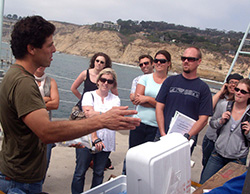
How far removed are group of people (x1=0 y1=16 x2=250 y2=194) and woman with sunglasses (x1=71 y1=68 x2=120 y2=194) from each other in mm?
10

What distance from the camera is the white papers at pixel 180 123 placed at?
7.77 feet

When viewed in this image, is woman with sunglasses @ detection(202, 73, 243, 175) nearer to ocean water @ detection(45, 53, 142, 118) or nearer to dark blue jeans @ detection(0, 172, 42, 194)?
dark blue jeans @ detection(0, 172, 42, 194)

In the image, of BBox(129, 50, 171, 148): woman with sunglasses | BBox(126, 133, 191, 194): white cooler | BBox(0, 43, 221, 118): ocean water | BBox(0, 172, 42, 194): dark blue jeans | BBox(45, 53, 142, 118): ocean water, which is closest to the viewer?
BBox(126, 133, 191, 194): white cooler

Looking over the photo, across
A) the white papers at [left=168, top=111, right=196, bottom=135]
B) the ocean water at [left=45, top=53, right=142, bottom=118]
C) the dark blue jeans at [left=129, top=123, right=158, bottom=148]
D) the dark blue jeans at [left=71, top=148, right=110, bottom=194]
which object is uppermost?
the white papers at [left=168, top=111, right=196, bottom=135]

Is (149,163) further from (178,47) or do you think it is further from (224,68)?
(178,47)

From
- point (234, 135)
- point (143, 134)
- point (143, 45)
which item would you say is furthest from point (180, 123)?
point (143, 45)

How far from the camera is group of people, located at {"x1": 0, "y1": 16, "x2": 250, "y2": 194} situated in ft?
4.29

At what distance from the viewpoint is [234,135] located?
2.58m

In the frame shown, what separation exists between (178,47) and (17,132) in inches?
3315

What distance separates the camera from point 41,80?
8.70ft

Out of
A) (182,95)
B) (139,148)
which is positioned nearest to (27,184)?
(139,148)

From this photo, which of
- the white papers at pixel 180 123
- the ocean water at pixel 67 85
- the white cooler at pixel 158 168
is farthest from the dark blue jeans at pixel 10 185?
the ocean water at pixel 67 85

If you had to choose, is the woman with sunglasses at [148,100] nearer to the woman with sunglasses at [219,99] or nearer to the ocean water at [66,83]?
the woman with sunglasses at [219,99]

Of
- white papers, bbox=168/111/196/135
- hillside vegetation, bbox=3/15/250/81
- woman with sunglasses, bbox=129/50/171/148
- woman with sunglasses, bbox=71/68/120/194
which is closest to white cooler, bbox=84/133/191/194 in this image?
white papers, bbox=168/111/196/135
